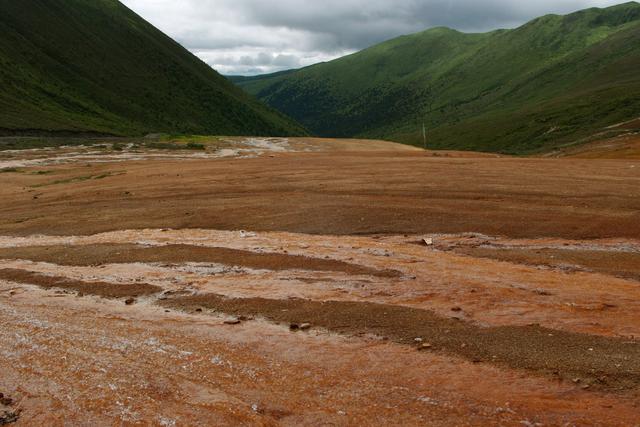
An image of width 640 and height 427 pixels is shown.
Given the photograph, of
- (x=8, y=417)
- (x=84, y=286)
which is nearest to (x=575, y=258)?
(x=84, y=286)

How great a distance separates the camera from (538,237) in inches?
672

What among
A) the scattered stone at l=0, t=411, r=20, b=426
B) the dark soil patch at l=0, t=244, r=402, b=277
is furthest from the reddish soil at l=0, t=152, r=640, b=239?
the scattered stone at l=0, t=411, r=20, b=426

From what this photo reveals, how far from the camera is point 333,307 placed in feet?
39.5

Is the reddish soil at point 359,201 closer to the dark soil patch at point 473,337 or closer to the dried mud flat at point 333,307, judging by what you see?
the dried mud flat at point 333,307

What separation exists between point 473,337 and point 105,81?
14450 centimetres

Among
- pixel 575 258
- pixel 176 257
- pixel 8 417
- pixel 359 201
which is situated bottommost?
pixel 8 417

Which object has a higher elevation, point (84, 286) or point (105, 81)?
point (105, 81)

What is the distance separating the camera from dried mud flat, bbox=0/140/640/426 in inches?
321

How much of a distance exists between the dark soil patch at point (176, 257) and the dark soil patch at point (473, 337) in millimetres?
2513

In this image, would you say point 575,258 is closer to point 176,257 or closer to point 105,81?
point 176,257

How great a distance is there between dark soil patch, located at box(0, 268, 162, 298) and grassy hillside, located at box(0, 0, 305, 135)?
74727mm

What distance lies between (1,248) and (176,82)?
5967 inches

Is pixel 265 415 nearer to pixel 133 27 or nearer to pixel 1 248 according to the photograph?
pixel 1 248

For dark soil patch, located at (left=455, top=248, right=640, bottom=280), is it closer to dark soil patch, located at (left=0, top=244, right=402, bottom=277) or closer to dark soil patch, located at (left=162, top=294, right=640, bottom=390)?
dark soil patch, located at (left=0, top=244, right=402, bottom=277)
